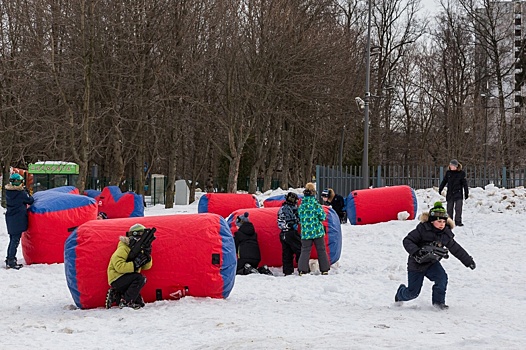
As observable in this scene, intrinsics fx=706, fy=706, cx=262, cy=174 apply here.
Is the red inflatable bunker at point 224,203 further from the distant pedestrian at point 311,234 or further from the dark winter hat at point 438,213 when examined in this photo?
the dark winter hat at point 438,213

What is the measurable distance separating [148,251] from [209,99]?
27506mm

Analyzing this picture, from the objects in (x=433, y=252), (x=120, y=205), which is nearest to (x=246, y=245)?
(x=433, y=252)

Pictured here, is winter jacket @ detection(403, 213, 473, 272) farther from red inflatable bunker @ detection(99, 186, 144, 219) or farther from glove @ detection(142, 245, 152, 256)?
red inflatable bunker @ detection(99, 186, 144, 219)

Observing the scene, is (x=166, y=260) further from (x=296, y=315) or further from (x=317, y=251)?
(x=317, y=251)

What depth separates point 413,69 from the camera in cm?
5128

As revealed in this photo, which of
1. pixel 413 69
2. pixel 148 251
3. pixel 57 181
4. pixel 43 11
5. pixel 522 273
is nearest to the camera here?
pixel 148 251

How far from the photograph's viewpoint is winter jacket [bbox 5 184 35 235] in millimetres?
12844

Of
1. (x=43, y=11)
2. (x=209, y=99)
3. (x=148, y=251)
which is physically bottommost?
(x=148, y=251)

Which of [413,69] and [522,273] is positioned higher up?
[413,69]

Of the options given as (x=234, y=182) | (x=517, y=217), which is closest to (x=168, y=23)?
(x=234, y=182)

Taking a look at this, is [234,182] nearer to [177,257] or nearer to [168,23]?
[168,23]

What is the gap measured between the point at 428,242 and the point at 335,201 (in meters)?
11.4

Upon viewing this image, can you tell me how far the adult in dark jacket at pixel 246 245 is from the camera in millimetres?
12492

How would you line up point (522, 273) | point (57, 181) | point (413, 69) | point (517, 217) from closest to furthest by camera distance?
point (522, 273) → point (517, 217) → point (57, 181) → point (413, 69)
